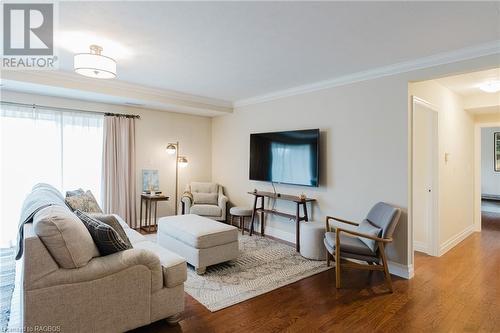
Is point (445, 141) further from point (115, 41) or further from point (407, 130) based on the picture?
point (115, 41)

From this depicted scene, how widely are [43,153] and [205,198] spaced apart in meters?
2.80

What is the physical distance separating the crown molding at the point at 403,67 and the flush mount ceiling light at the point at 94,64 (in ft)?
9.08

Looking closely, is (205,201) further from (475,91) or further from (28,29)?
(475,91)

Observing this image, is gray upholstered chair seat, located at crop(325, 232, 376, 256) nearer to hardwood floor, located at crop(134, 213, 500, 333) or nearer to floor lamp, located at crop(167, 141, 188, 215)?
hardwood floor, located at crop(134, 213, 500, 333)

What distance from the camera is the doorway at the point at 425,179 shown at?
161 inches

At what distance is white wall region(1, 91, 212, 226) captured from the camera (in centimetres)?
546

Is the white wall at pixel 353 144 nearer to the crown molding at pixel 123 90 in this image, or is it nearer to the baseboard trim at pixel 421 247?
the crown molding at pixel 123 90

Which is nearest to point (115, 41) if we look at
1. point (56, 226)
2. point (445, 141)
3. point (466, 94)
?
point (56, 226)

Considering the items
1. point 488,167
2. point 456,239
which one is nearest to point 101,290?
point 456,239

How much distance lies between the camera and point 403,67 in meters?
3.32

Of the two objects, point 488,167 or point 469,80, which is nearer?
point 469,80

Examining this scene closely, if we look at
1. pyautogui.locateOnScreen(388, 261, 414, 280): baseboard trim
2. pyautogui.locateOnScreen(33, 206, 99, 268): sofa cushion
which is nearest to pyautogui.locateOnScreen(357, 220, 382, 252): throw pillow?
pyautogui.locateOnScreen(388, 261, 414, 280): baseboard trim

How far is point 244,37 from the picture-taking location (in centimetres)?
269

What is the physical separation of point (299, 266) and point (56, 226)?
2759mm
